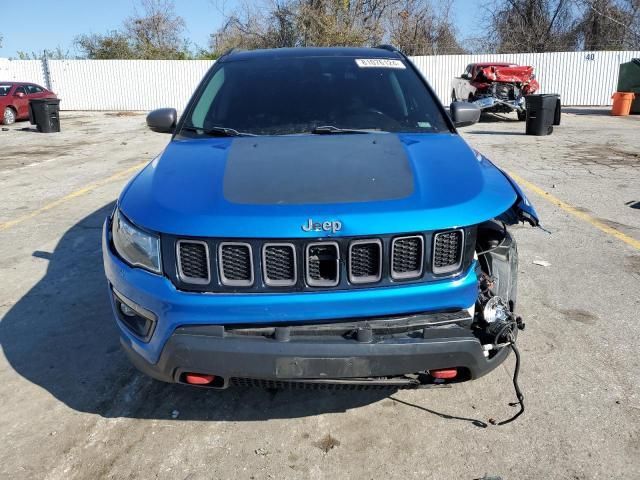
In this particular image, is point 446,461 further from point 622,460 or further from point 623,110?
point 623,110

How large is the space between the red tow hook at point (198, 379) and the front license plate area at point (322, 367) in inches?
12.6

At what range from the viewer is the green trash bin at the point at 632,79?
19.7 metres

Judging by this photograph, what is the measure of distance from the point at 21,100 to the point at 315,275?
2134 cm

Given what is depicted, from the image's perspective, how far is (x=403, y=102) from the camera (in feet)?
11.9

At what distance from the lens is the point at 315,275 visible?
7.27 ft

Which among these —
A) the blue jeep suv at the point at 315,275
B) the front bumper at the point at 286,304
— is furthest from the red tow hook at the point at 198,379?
the front bumper at the point at 286,304

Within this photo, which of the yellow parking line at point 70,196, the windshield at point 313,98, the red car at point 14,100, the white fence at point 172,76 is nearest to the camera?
the windshield at point 313,98

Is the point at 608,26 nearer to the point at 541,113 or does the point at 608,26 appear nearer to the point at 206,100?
the point at 541,113

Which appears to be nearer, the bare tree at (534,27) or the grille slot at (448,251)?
the grille slot at (448,251)

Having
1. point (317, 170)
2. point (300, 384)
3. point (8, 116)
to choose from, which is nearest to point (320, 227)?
point (317, 170)

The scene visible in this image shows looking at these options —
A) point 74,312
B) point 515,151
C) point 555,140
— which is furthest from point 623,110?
point 74,312

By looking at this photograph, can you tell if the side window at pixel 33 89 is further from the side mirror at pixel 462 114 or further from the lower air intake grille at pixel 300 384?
the lower air intake grille at pixel 300 384

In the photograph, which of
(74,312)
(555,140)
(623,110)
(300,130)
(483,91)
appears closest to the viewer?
(300,130)

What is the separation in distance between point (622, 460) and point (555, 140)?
12.6m
